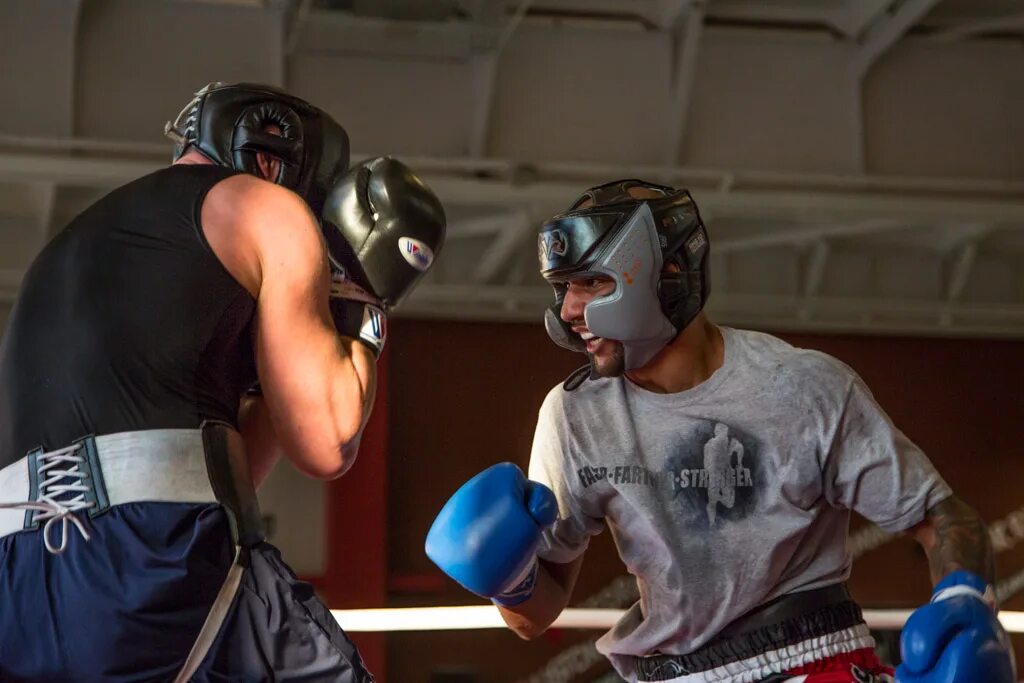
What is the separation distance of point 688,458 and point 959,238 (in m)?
5.18

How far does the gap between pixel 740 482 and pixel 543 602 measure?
46 cm

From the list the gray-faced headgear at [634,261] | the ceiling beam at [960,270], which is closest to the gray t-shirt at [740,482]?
the gray-faced headgear at [634,261]

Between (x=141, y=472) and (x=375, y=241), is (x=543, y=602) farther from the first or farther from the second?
(x=141, y=472)

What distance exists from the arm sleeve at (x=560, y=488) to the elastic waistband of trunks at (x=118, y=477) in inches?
33.6

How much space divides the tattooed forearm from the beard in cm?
62

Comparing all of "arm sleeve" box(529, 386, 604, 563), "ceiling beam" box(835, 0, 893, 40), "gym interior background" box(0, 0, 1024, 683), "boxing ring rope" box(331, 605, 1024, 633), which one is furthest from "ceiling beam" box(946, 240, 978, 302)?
"arm sleeve" box(529, 386, 604, 563)

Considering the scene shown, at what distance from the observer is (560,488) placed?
2.47 metres

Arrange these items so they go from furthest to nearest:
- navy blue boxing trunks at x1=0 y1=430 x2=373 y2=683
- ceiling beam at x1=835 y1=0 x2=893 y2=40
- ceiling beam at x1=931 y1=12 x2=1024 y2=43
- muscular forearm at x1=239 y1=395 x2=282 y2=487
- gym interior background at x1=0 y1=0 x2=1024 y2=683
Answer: ceiling beam at x1=931 y1=12 x2=1024 y2=43 → ceiling beam at x1=835 y1=0 x2=893 y2=40 → gym interior background at x1=0 y1=0 x2=1024 y2=683 → muscular forearm at x1=239 y1=395 x2=282 y2=487 → navy blue boxing trunks at x1=0 y1=430 x2=373 y2=683

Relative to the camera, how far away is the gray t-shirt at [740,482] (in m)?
2.28

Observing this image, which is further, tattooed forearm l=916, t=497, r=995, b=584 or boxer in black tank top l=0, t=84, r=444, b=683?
tattooed forearm l=916, t=497, r=995, b=584

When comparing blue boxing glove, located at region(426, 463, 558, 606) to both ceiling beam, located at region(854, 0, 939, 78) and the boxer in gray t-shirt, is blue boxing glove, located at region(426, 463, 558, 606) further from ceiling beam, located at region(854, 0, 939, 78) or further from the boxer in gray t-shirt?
ceiling beam, located at region(854, 0, 939, 78)

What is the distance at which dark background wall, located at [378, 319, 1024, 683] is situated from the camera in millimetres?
7145

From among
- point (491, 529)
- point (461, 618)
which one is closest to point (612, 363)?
point (491, 529)

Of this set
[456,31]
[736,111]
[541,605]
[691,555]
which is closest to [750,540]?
[691,555]
